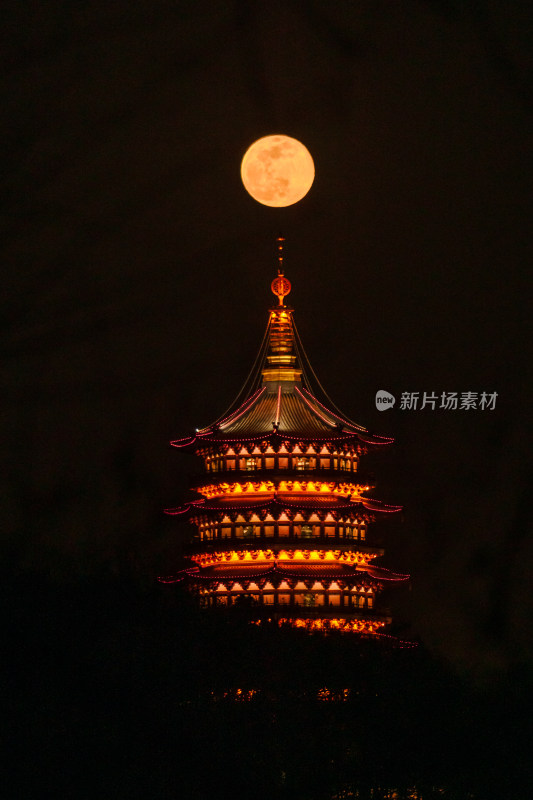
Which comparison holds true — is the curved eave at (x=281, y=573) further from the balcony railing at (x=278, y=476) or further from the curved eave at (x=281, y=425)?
the curved eave at (x=281, y=425)

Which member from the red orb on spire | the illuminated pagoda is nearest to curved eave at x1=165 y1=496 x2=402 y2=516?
the illuminated pagoda

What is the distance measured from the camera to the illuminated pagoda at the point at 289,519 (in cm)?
6919

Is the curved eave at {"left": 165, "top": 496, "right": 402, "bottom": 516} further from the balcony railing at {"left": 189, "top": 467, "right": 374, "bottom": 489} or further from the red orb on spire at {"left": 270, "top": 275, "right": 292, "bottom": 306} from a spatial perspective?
the red orb on spire at {"left": 270, "top": 275, "right": 292, "bottom": 306}

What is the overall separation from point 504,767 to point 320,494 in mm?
23128

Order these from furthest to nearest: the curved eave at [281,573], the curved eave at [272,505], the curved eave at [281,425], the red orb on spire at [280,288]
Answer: the red orb on spire at [280,288], the curved eave at [281,425], the curved eave at [272,505], the curved eave at [281,573]

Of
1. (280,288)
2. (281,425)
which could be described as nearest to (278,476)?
(281,425)

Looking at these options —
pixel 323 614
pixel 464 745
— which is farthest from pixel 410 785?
pixel 323 614

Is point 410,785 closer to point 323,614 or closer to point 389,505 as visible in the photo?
point 323,614

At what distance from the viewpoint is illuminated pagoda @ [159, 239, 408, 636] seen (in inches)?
2724

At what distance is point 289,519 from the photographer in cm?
6975

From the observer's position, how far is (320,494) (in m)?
70.5

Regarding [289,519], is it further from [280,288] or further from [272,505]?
[280,288]

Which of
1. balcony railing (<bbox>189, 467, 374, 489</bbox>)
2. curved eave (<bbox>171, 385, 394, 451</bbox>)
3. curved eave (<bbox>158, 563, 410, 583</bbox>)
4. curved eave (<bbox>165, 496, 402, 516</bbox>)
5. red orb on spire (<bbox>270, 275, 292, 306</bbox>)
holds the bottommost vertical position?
curved eave (<bbox>158, 563, 410, 583</bbox>)

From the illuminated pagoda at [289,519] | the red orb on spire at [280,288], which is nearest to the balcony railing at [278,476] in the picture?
the illuminated pagoda at [289,519]
